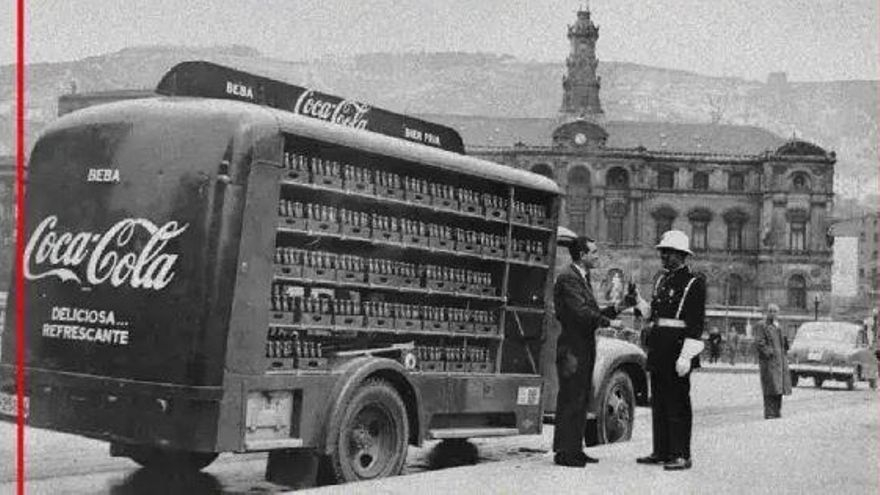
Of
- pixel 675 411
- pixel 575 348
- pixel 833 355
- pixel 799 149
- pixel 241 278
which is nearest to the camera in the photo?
pixel 241 278

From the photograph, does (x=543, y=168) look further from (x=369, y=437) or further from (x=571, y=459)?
(x=369, y=437)

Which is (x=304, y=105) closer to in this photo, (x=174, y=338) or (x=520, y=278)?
(x=174, y=338)

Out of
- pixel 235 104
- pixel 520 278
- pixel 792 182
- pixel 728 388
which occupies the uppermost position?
pixel 792 182

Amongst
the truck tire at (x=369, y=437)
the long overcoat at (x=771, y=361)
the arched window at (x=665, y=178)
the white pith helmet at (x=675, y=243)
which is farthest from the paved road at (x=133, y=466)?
the arched window at (x=665, y=178)

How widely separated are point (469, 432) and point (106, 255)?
4.06m

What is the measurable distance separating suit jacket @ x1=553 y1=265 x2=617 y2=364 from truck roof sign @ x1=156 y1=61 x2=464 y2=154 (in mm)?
2156

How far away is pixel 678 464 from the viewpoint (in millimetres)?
10047

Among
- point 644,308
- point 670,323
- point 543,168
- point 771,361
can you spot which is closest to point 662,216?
point 543,168

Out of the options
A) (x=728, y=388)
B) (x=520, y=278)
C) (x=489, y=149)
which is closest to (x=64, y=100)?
(x=489, y=149)

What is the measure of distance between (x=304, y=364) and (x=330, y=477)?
3.15 ft

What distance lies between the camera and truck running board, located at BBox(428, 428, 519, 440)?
1103cm

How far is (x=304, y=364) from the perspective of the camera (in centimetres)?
962

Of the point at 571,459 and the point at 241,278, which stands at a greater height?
the point at 241,278

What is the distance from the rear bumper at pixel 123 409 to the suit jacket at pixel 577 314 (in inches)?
136
